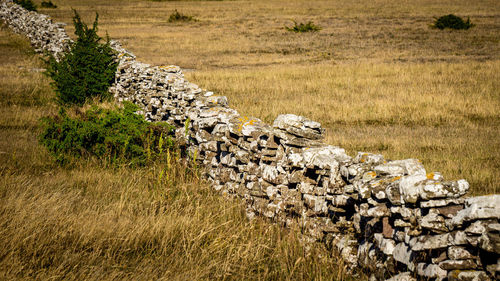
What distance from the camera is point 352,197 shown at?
390 centimetres

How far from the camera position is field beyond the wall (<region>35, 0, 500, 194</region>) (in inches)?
381

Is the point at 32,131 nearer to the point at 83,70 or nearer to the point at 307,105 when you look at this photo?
the point at 83,70

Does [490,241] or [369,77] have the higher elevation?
[490,241]

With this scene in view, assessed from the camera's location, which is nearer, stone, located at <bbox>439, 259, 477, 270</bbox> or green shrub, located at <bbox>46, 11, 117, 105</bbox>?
stone, located at <bbox>439, 259, 477, 270</bbox>

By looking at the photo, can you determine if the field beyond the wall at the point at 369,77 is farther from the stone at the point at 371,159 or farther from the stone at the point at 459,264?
the stone at the point at 459,264

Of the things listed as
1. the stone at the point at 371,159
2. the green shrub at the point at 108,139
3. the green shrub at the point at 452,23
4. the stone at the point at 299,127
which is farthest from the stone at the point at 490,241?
the green shrub at the point at 452,23

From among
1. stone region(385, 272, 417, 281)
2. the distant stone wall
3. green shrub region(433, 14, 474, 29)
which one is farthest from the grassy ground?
green shrub region(433, 14, 474, 29)

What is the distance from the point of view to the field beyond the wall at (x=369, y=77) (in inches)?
381

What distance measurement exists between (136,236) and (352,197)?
85.3 inches

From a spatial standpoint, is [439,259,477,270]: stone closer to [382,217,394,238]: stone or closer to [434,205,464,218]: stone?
[434,205,464,218]: stone

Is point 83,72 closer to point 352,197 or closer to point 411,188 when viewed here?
point 352,197

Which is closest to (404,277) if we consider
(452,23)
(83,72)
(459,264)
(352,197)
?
(459,264)

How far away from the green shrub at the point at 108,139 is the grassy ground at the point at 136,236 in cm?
101

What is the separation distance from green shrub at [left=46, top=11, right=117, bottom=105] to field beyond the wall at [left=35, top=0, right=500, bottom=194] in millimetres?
4142
